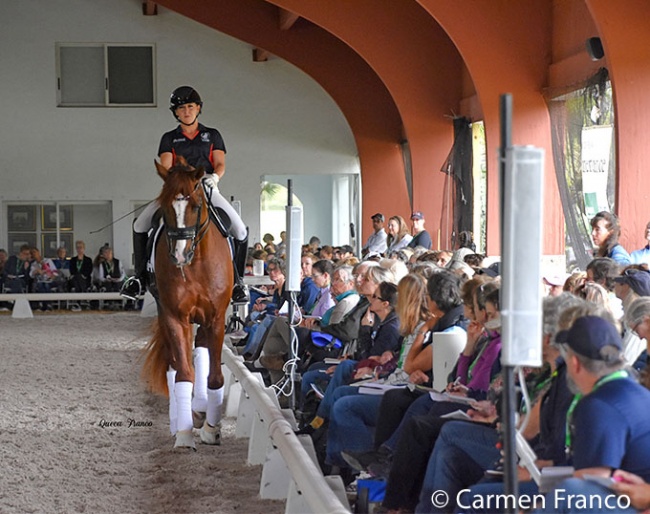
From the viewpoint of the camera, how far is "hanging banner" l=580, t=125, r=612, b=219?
10.1 m

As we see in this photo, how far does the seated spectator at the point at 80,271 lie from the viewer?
1988 cm

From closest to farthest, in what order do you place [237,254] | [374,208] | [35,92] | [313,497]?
[313,497] < [237,254] < [374,208] < [35,92]

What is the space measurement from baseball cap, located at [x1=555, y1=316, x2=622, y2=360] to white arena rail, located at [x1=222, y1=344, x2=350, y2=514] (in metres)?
1.13

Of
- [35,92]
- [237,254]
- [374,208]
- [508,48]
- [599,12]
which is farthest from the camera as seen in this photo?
[35,92]

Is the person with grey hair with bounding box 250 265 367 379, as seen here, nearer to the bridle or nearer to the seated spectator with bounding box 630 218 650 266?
the bridle

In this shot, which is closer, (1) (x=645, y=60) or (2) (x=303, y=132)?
(1) (x=645, y=60)

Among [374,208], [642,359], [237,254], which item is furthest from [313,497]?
[374,208]

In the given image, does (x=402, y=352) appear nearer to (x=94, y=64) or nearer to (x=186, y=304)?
(x=186, y=304)

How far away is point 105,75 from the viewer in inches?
833

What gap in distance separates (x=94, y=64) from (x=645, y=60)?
15005 millimetres

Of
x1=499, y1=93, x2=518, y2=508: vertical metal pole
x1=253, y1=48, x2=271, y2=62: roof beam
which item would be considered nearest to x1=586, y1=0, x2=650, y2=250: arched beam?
x1=499, y1=93, x2=518, y2=508: vertical metal pole

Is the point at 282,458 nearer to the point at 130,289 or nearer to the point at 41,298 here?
the point at 130,289

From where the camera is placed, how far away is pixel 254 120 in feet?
70.4
